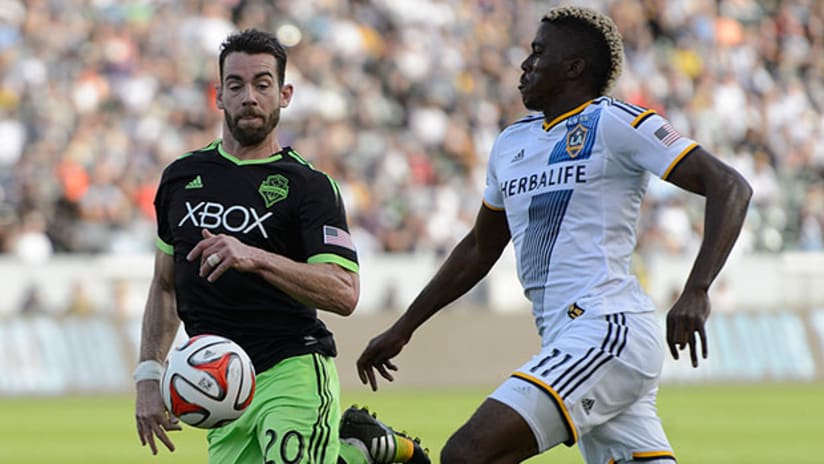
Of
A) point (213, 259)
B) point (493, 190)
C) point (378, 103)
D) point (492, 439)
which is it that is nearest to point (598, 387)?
point (492, 439)

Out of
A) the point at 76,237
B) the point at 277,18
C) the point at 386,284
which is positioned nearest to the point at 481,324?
the point at 386,284

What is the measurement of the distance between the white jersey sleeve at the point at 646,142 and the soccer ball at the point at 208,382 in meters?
1.71

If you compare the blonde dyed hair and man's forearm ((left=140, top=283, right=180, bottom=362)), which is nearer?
the blonde dyed hair

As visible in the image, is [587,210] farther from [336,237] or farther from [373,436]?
[373,436]

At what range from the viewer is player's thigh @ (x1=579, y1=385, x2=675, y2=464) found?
639cm

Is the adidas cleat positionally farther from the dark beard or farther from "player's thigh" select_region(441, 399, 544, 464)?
the dark beard

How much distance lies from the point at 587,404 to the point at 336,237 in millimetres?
1205

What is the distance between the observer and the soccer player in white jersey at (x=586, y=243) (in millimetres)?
5992

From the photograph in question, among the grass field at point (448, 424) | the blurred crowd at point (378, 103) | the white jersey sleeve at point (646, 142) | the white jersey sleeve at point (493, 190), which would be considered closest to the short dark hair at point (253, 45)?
the white jersey sleeve at point (493, 190)

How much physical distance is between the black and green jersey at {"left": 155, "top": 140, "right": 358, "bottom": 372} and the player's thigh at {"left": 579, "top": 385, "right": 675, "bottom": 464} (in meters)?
1.21

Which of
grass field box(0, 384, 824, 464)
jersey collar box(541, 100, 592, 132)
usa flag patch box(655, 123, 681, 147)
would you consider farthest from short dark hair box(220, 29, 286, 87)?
grass field box(0, 384, 824, 464)

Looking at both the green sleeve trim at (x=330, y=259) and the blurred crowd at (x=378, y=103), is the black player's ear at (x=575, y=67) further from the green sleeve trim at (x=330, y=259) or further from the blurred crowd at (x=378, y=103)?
the blurred crowd at (x=378, y=103)

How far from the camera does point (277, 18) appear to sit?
992 inches

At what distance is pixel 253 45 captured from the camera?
21.2ft
